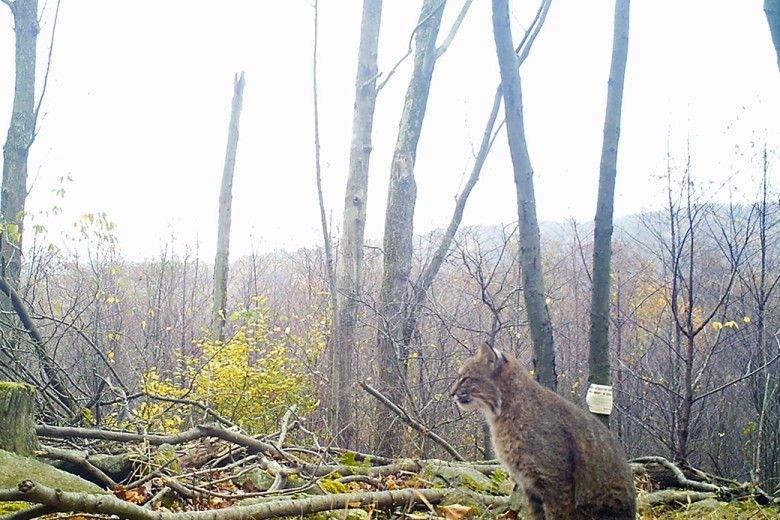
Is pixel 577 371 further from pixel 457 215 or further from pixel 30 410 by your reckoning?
pixel 30 410

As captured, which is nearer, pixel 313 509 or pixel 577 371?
pixel 313 509

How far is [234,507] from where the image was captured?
325 centimetres

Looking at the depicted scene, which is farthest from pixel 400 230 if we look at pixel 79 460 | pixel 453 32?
pixel 79 460

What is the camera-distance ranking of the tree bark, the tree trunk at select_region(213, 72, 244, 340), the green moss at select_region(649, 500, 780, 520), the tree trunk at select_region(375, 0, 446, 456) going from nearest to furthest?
1. the green moss at select_region(649, 500, 780, 520)
2. the tree trunk at select_region(375, 0, 446, 456)
3. the tree bark
4. the tree trunk at select_region(213, 72, 244, 340)

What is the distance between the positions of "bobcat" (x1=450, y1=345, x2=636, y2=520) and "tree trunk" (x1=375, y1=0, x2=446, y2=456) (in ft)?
15.3

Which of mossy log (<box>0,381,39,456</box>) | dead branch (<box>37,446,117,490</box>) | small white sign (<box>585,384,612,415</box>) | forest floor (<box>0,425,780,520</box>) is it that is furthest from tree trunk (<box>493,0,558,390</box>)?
mossy log (<box>0,381,39,456</box>)

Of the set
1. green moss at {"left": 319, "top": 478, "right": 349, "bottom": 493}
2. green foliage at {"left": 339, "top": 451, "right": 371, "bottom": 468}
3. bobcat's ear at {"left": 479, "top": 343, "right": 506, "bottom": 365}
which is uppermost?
bobcat's ear at {"left": 479, "top": 343, "right": 506, "bottom": 365}

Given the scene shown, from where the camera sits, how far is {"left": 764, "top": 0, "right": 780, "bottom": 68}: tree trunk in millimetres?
4059

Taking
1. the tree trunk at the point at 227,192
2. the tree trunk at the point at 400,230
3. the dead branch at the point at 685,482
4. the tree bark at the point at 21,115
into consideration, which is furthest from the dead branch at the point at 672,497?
the tree trunk at the point at 227,192

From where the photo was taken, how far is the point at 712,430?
583 inches

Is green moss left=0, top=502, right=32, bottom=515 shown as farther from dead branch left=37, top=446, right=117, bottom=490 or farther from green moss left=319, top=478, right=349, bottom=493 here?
green moss left=319, top=478, right=349, bottom=493

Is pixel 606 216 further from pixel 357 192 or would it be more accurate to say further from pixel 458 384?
pixel 357 192

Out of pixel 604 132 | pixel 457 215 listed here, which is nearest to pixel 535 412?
pixel 604 132

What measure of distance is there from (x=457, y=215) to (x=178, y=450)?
8132 mm
